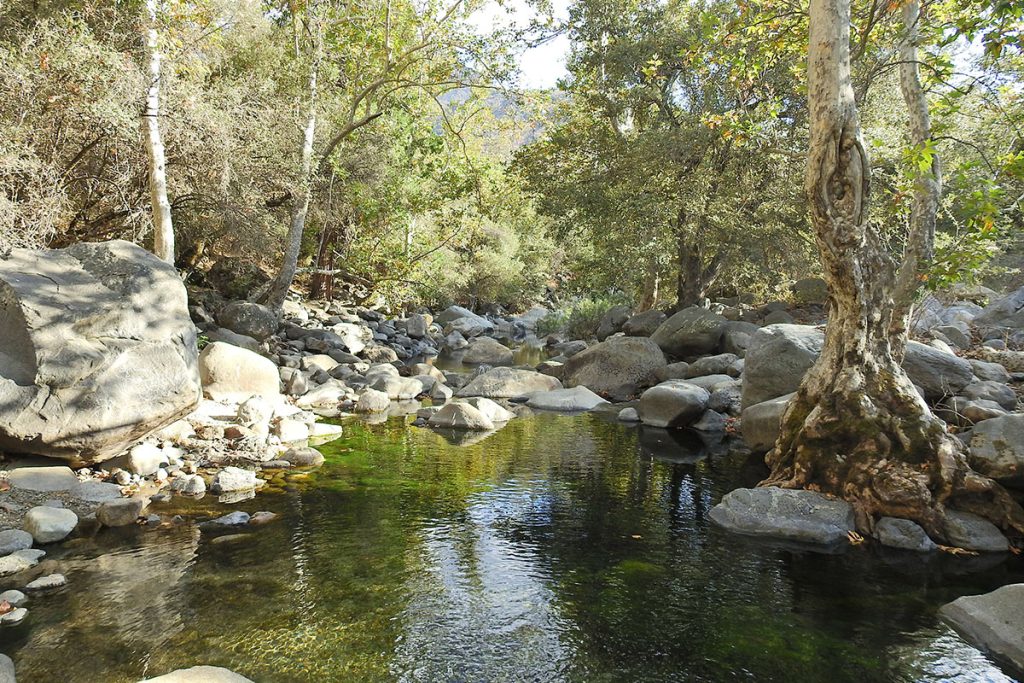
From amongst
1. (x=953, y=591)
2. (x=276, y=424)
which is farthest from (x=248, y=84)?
(x=953, y=591)

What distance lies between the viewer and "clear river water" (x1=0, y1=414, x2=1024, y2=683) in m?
4.72

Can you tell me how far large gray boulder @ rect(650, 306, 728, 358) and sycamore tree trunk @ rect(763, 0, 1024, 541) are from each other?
975 centimetres

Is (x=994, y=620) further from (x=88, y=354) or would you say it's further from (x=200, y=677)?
(x=88, y=354)

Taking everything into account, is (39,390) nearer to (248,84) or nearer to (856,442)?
(856,442)

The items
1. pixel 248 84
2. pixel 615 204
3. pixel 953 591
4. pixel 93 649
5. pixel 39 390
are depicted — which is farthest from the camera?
pixel 615 204

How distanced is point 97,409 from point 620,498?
6.10 metres

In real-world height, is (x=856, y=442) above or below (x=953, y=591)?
above

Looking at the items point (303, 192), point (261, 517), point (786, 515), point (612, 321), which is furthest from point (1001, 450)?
point (612, 321)

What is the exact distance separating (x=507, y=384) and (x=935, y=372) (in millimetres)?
8667

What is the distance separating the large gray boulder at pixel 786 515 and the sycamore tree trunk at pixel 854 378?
12.7 inches

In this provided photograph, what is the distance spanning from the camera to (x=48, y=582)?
552cm

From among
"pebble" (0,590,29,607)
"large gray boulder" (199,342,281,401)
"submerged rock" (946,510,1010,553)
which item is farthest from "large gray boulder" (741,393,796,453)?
"pebble" (0,590,29,607)

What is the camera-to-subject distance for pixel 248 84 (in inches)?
661

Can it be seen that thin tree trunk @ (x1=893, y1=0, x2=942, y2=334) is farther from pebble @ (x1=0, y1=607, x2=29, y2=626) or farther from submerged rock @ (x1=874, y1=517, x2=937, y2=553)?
pebble @ (x1=0, y1=607, x2=29, y2=626)
